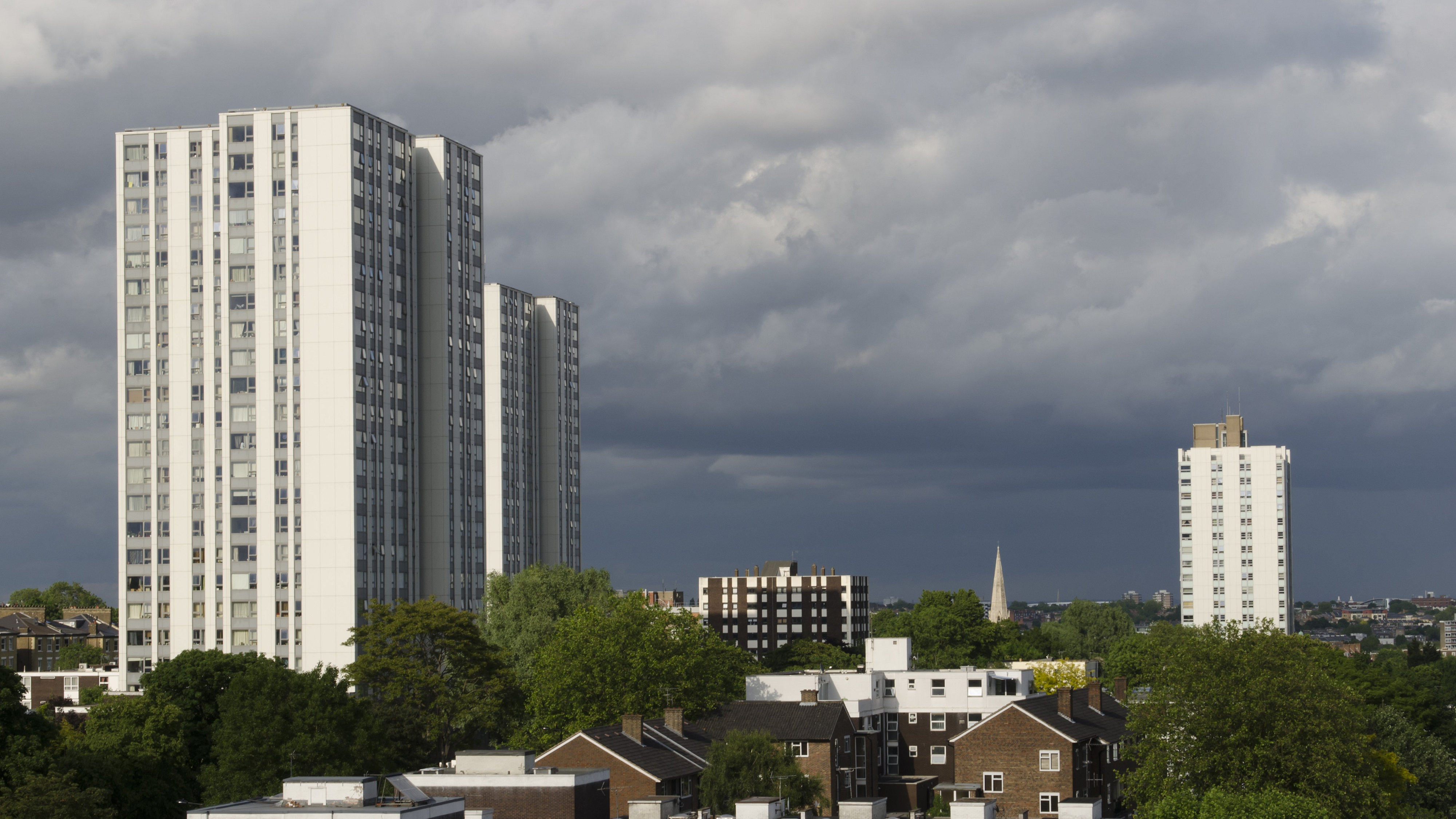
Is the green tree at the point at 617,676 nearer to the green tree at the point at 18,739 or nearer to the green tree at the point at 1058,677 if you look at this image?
the green tree at the point at 18,739

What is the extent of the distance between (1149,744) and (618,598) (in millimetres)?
52945

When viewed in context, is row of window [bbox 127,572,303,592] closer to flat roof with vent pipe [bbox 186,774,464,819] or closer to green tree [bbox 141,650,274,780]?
green tree [bbox 141,650,274,780]

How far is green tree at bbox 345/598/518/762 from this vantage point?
112 m

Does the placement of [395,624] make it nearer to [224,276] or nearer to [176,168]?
[224,276]

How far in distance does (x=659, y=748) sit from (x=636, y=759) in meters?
4.72

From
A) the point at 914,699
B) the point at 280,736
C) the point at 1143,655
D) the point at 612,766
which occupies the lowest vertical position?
the point at 914,699

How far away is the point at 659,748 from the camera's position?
3644 inches

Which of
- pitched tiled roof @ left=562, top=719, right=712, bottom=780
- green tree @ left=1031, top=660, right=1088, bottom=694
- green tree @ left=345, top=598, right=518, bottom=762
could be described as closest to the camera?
pitched tiled roof @ left=562, top=719, right=712, bottom=780

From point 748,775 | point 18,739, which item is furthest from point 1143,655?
point 18,739

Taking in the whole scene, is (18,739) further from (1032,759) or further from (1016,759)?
(1032,759)

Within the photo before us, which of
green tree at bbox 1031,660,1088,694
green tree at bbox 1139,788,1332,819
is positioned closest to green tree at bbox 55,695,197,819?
green tree at bbox 1139,788,1332,819

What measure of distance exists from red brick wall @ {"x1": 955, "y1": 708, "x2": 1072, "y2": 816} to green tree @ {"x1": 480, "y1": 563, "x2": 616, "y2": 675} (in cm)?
4711

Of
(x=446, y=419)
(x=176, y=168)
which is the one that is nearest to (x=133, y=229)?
(x=176, y=168)

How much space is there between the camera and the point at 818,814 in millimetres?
93375
